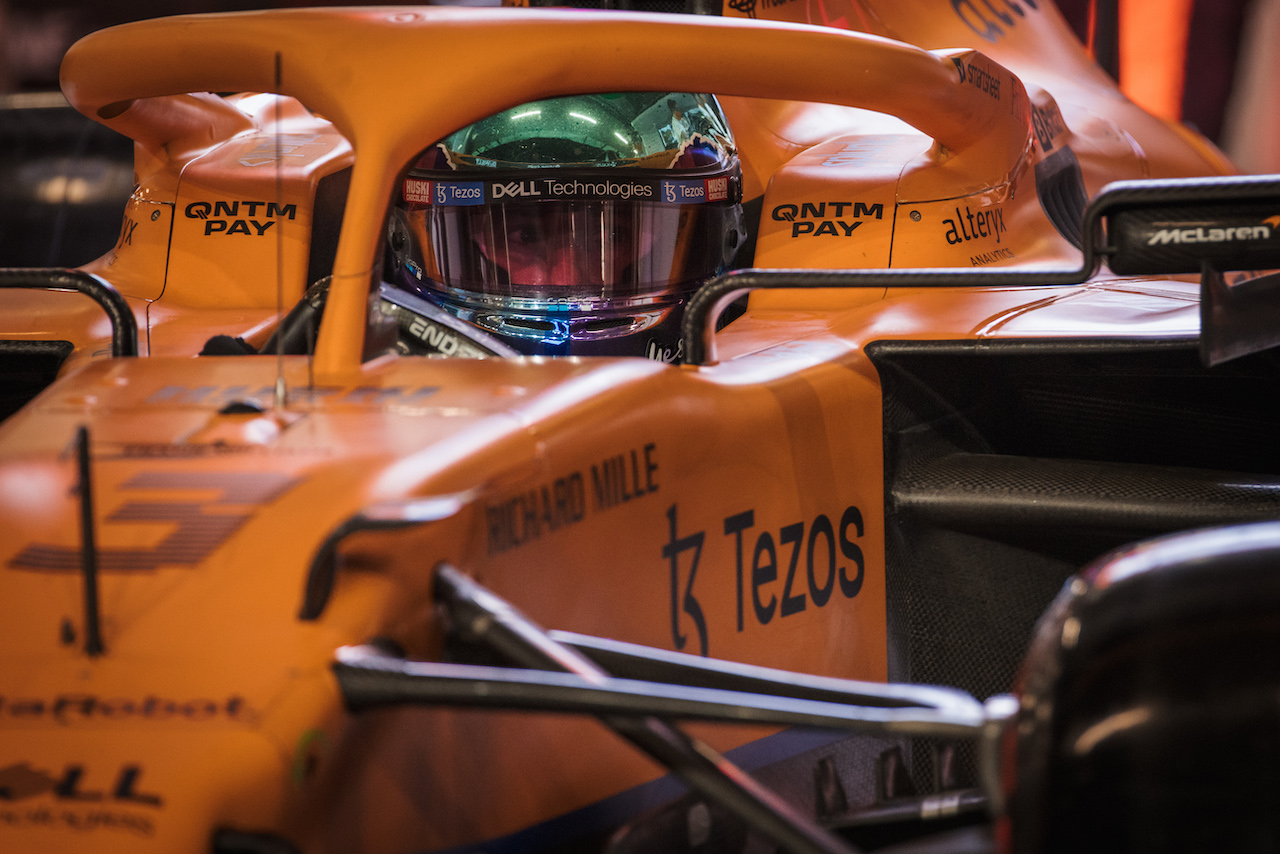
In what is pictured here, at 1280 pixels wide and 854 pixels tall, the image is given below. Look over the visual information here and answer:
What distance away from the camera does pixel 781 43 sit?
1.76 m

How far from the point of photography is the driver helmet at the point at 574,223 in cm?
198

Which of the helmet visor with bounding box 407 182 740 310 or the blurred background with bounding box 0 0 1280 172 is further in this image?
the blurred background with bounding box 0 0 1280 172

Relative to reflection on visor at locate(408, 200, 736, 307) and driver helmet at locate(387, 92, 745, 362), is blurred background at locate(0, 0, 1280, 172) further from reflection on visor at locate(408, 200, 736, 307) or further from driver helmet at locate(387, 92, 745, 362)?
reflection on visor at locate(408, 200, 736, 307)

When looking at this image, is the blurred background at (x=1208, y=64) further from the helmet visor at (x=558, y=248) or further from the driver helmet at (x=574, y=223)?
the helmet visor at (x=558, y=248)

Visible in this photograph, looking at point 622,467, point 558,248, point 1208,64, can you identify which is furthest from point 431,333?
point 1208,64

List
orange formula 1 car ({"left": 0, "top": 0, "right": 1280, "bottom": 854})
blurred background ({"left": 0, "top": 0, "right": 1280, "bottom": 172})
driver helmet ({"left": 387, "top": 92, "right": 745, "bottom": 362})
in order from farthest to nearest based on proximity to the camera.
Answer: blurred background ({"left": 0, "top": 0, "right": 1280, "bottom": 172}), driver helmet ({"left": 387, "top": 92, "right": 745, "bottom": 362}), orange formula 1 car ({"left": 0, "top": 0, "right": 1280, "bottom": 854})

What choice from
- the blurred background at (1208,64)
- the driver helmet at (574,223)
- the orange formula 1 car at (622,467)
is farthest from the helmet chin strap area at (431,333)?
the blurred background at (1208,64)

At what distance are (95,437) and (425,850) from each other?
52cm

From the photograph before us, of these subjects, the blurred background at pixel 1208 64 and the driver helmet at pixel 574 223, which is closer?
the driver helmet at pixel 574 223

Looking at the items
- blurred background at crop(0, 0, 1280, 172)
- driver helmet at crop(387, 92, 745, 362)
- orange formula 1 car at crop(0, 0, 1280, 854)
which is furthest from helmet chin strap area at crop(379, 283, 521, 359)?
blurred background at crop(0, 0, 1280, 172)

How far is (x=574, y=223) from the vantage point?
1979 millimetres

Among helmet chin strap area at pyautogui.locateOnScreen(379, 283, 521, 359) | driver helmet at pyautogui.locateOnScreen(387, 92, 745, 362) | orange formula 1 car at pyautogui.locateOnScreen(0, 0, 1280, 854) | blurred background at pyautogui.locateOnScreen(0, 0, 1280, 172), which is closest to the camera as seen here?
orange formula 1 car at pyautogui.locateOnScreen(0, 0, 1280, 854)

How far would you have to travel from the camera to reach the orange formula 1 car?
90cm

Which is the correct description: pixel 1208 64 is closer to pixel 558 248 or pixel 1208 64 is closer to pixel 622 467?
pixel 558 248
